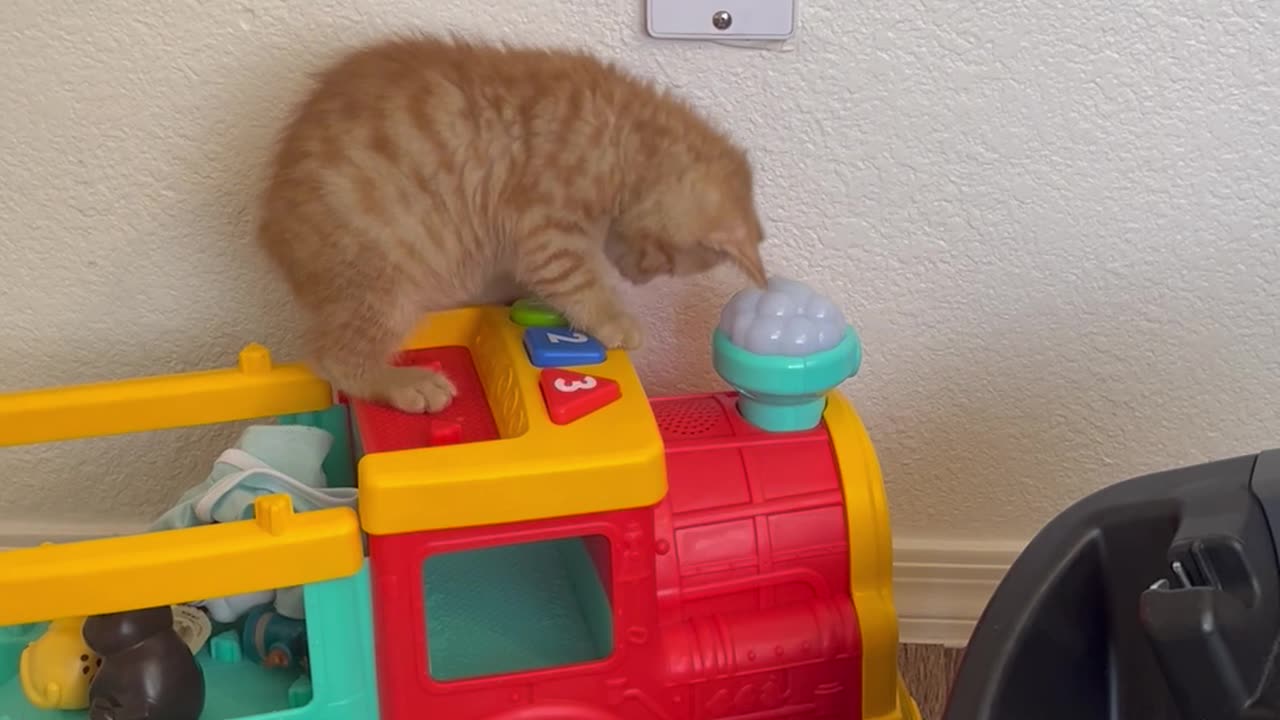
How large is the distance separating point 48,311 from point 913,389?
0.84 metres

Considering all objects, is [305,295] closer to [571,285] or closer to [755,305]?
[571,285]

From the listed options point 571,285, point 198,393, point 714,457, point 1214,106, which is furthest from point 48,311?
point 1214,106

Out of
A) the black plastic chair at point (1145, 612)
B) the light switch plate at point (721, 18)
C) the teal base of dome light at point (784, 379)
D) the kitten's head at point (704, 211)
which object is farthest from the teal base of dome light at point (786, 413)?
the light switch plate at point (721, 18)

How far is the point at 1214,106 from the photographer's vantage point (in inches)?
43.6

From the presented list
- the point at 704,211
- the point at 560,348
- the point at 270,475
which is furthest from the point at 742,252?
the point at 270,475

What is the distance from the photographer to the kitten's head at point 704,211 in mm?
1021

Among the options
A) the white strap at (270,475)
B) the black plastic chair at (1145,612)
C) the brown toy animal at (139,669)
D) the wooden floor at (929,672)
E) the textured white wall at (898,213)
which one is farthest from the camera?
the wooden floor at (929,672)

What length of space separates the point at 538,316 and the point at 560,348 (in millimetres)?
66

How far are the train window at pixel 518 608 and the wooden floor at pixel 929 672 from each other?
0.37 m

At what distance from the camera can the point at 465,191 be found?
3.34ft

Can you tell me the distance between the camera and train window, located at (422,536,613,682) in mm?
956

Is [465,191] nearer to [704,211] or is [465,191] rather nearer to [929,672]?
[704,211]

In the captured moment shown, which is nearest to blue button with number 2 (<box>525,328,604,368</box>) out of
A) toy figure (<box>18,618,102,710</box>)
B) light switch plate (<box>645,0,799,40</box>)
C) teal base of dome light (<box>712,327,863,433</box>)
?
teal base of dome light (<box>712,327,863,433</box>)

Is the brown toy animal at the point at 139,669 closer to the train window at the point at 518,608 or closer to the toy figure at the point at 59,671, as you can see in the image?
the toy figure at the point at 59,671
